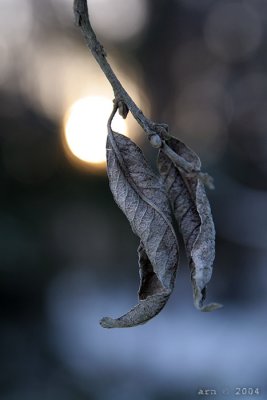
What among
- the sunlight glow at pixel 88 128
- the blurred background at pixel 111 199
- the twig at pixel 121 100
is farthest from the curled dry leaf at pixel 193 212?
the sunlight glow at pixel 88 128

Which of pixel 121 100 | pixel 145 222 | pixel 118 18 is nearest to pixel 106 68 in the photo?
pixel 121 100

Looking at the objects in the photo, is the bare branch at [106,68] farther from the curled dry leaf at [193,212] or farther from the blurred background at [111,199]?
the blurred background at [111,199]

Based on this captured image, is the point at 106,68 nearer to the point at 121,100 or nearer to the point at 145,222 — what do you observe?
the point at 121,100

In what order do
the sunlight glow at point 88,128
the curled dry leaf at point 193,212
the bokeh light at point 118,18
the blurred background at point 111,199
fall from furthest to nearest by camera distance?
1. the bokeh light at point 118,18
2. the sunlight glow at point 88,128
3. the blurred background at point 111,199
4. the curled dry leaf at point 193,212

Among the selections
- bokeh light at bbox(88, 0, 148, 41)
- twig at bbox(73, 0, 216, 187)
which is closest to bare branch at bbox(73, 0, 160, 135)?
twig at bbox(73, 0, 216, 187)

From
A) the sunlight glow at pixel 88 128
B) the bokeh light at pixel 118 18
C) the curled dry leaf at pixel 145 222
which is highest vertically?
the bokeh light at pixel 118 18
